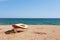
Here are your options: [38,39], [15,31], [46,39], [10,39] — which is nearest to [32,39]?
[38,39]

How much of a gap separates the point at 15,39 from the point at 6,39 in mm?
675

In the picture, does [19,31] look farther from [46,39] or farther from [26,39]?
[46,39]

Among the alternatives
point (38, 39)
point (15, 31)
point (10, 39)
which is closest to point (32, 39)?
point (38, 39)

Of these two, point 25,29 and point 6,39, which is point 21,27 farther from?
point 6,39

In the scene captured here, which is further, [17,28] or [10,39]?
[17,28]

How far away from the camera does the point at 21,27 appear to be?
12.5 meters

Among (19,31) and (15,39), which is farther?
(19,31)

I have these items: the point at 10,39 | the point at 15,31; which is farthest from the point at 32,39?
the point at 15,31

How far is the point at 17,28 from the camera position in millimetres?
12336

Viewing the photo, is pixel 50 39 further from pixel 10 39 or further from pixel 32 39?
pixel 10 39

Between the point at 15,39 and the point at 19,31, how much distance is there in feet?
10.2

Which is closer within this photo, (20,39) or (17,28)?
(20,39)

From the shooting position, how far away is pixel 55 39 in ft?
30.8

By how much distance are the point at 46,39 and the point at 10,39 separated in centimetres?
273
